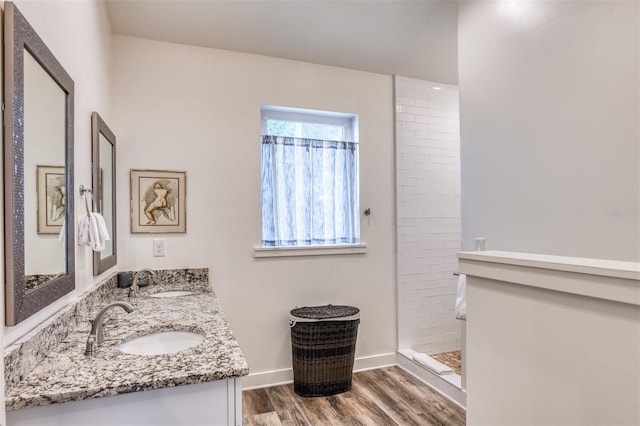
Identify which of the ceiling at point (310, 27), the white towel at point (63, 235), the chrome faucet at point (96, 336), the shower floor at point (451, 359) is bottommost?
the shower floor at point (451, 359)

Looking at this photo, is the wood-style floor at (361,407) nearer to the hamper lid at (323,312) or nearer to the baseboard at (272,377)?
the baseboard at (272,377)

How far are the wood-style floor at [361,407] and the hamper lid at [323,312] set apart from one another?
534 mm

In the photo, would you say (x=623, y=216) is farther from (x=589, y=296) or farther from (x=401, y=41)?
(x=401, y=41)

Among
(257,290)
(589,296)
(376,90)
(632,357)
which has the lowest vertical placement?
(257,290)

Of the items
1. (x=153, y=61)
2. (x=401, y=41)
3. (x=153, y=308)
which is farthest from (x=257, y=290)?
(x=401, y=41)

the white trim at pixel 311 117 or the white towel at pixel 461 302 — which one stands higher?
the white trim at pixel 311 117

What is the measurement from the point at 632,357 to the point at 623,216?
835mm

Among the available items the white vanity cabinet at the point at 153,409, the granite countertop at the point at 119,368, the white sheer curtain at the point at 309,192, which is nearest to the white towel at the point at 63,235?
the granite countertop at the point at 119,368

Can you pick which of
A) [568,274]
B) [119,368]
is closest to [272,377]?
[119,368]

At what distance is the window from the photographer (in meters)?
2.87

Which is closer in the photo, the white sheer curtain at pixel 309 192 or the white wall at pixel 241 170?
the white wall at pixel 241 170

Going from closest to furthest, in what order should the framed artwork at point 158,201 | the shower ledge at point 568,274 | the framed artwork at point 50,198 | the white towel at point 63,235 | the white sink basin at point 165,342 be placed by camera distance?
the shower ledge at point 568,274 < the framed artwork at point 50,198 < the white towel at point 63,235 < the white sink basin at point 165,342 < the framed artwork at point 158,201

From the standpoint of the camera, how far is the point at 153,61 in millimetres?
2582

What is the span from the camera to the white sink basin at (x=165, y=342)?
1394 mm
